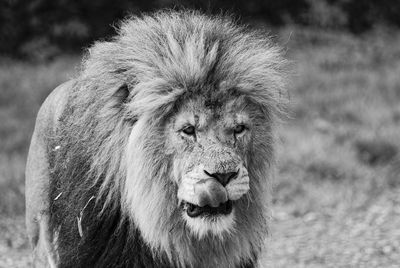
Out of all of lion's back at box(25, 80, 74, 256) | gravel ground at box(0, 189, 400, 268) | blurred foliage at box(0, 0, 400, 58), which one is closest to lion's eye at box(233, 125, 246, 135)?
lion's back at box(25, 80, 74, 256)

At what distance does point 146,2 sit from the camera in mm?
12719

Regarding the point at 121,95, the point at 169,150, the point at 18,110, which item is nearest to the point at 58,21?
the point at 18,110

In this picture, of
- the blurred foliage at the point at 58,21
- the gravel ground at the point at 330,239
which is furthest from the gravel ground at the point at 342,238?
the blurred foliage at the point at 58,21

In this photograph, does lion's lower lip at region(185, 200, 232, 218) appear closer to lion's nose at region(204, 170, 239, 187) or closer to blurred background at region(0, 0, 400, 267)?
lion's nose at region(204, 170, 239, 187)

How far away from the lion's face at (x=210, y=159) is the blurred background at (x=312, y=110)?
502 millimetres

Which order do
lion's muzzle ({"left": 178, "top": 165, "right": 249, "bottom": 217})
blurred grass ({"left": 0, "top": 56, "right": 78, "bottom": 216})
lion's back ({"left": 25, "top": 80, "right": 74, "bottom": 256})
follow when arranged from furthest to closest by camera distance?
blurred grass ({"left": 0, "top": 56, "right": 78, "bottom": 216}) → lion's back ({"left": 25, "top": 80, "right": 74, "bottom": 256}) → lion's muzzle ({"left": 178, "top": 165, "right": 249, "bottom": 217})

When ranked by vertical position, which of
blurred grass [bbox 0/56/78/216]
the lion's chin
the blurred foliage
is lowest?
the lion's chin

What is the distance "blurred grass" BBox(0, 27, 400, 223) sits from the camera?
820 centimetres

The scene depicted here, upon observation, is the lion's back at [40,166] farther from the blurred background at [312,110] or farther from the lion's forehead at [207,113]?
the lion's forehead at [207,113]

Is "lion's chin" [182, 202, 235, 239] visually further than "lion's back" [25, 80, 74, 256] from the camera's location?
No

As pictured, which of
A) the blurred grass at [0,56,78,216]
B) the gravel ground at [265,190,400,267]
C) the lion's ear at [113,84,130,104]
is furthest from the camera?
the blurred grass at [0,56,78,216]

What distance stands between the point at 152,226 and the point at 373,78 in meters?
8.66

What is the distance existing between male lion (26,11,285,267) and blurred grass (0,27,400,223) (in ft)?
8.59

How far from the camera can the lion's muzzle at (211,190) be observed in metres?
3.43
